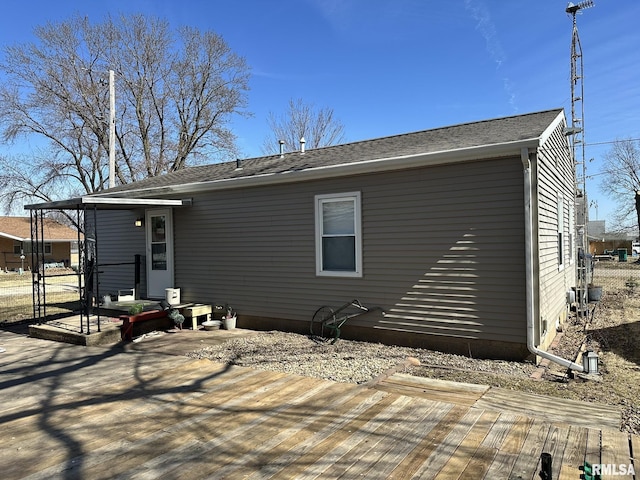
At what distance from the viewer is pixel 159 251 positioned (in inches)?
368

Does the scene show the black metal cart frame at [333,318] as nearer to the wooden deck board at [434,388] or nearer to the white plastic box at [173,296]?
the wooden deck board at [434,388]

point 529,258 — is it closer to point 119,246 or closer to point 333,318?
point 333,318

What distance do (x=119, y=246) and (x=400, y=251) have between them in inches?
288

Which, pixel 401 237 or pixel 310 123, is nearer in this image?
pixel 401 237

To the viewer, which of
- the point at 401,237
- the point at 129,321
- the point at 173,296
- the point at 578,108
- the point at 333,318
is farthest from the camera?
the point at 578,108

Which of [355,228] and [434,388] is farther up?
[355,228]

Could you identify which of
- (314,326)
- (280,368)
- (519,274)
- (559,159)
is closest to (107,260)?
(314,326)

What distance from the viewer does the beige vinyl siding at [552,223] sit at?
5.91 meters

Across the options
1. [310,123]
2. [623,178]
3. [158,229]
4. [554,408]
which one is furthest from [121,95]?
[623,178]

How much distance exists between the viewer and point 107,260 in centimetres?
1059

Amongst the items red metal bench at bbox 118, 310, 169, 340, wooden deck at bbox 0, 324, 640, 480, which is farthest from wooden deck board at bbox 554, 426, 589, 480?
red metal bench at bbox 118, 310, 169, 340

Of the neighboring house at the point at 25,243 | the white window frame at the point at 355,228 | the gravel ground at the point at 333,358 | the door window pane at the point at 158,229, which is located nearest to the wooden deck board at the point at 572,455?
the gravel ground at the point at 333,358

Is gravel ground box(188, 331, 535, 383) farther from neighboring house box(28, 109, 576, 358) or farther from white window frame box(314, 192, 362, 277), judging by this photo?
white window frame box(314, 192, 362, 277)

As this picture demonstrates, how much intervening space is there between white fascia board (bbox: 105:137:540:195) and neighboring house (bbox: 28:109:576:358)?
21 millimetres
